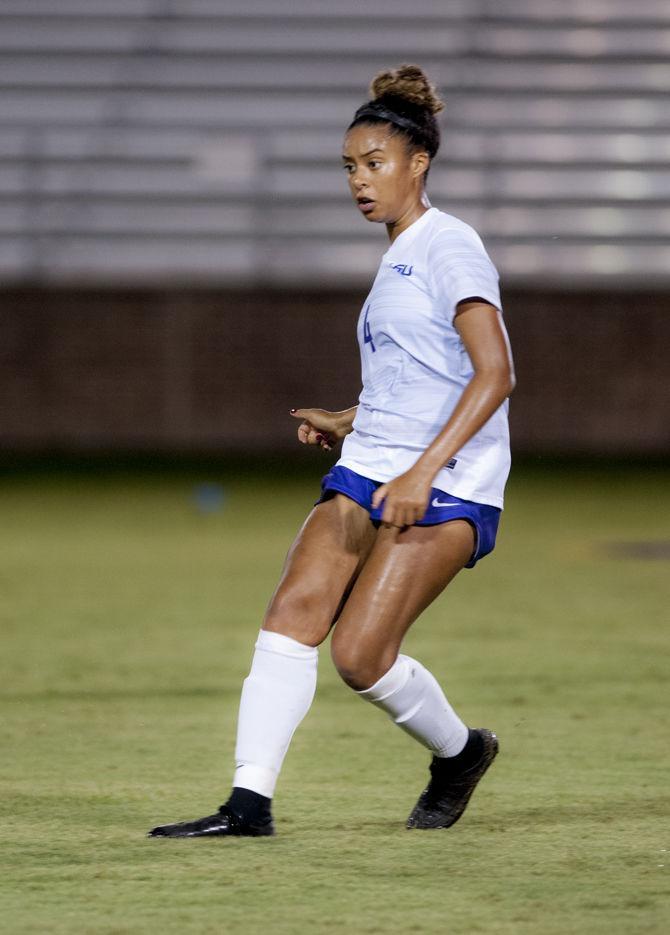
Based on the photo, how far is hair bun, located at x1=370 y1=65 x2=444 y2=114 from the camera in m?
3.84

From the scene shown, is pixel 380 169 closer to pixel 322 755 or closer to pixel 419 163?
pixel 419 163

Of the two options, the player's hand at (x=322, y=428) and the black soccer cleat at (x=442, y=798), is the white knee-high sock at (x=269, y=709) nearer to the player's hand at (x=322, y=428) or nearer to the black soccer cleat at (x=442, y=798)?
the black soccer cleat at (x=442, y=798)

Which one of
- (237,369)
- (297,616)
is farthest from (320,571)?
(237,369)

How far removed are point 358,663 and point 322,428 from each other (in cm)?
70

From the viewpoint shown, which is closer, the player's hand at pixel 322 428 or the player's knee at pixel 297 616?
the player's knee at pixel 297 616

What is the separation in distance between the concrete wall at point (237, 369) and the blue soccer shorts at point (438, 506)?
33.9 feet

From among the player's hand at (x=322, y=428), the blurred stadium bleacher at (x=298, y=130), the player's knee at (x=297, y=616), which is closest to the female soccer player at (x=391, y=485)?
the player's knee at (x=297, y=616)

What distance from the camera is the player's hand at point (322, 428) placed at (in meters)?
4.19

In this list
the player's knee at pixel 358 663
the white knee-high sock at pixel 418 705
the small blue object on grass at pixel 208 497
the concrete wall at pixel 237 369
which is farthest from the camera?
the concrete wall at pixel 237 369

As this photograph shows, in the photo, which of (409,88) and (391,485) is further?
(409,88)

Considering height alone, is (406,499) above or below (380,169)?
below

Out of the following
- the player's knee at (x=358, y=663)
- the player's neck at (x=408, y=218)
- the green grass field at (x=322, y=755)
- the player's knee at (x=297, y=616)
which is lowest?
the green grass field at (x=322, y=755)

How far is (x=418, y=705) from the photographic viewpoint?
12.8ft

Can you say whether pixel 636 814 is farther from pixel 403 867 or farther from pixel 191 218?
pixel 191 218
